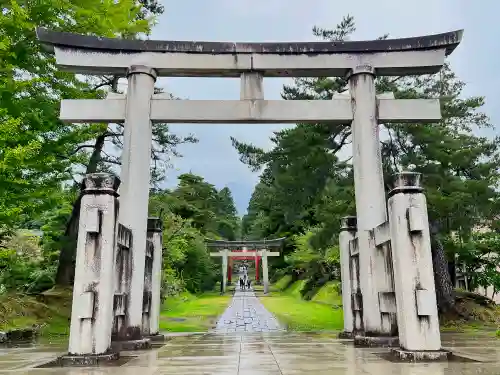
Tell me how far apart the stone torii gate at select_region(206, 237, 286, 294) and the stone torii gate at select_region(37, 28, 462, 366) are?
30.2 metres

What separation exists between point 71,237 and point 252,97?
29.4ft

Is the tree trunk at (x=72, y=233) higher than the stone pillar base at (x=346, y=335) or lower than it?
higher

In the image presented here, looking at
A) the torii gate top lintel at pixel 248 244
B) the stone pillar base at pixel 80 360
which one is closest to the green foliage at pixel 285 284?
the torii gate top lintel at pixel 248 244

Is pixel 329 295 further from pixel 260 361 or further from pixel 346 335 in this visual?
pixel 260 361

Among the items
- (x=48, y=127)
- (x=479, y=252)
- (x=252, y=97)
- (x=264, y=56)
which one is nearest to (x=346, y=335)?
(x=252, y=97)

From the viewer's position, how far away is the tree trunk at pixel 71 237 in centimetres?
1415

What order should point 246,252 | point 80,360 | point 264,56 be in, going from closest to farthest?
point 80,360, point 264,56, point 246,252

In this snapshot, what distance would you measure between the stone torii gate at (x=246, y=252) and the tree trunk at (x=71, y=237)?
77.1 feet

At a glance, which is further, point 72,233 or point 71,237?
point 72,233

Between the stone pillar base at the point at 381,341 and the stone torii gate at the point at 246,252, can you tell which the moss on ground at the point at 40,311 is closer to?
the stone pillar base at the point at 381,341

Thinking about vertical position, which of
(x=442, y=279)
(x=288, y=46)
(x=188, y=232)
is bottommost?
(x=442, y=279)

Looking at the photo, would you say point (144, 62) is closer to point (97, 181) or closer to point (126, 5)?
point (97, 181)

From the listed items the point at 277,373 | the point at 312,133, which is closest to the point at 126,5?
the point at 312,133

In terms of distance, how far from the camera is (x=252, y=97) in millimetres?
8594
